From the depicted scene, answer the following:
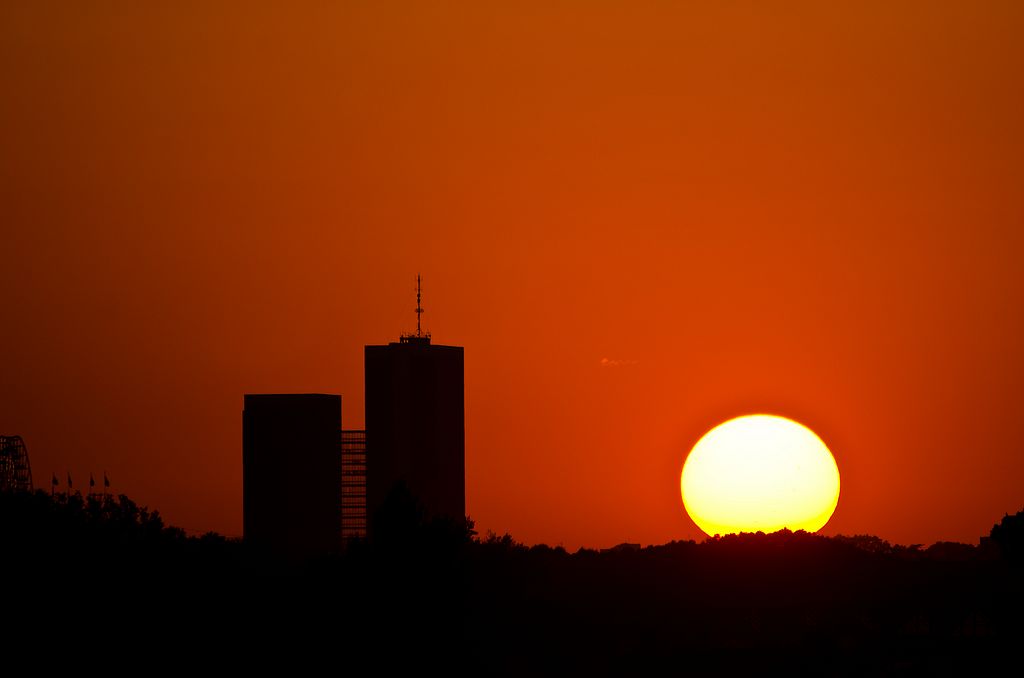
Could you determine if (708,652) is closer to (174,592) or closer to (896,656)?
(896,656)

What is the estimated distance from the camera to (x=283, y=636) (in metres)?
89.4

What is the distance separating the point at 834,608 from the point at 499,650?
22.2 m

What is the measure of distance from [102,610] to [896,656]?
40.0 metres

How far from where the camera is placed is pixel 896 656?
286 ft

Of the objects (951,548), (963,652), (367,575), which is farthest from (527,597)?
(951,548)

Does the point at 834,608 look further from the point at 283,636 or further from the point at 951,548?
the point at 951,548

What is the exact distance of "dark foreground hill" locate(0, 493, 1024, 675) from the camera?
87.1 metres

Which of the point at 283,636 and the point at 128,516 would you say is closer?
the point at 283,636

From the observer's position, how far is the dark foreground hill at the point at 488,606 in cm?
8712

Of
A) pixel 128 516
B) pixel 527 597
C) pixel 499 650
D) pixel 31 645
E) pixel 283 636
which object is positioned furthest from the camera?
pixel 128 516

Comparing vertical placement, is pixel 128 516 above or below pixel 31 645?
above

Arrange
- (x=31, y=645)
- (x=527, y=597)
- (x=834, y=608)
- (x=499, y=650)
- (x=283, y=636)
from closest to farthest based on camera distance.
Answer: (x=31, y=645)
(x=283, y=636)
(x=499, y=650)
(x=834, y=608)
(x=527, y=597)

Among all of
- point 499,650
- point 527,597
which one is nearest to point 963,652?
point 499,650

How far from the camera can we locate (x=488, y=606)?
108 m
